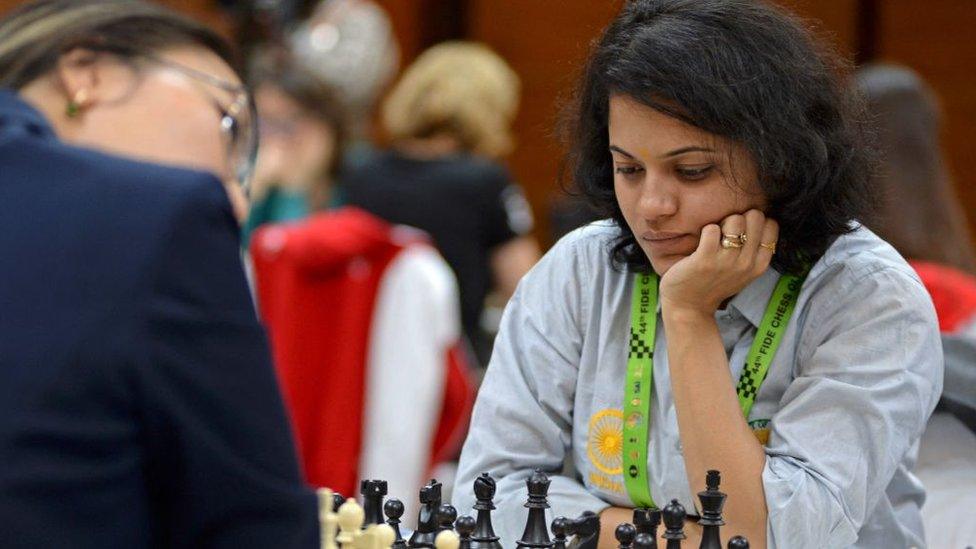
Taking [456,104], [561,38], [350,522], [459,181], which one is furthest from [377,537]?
[561,38]

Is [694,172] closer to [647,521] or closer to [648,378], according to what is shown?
[648,378]

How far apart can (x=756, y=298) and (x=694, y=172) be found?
0.20m

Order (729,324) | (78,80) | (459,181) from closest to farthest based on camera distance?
(78,80), (729,324), (459,181)

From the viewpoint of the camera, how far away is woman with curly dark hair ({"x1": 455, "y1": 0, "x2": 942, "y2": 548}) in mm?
1691

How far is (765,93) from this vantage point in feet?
5.60

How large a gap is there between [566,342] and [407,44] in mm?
4957

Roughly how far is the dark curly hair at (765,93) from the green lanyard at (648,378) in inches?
2.0

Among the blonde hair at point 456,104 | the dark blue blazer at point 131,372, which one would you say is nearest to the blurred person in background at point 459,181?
the blonde hair at point 456,104

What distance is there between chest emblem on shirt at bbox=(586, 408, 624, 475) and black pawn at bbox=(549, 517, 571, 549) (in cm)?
27

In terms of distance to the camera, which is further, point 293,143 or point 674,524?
point 293,143

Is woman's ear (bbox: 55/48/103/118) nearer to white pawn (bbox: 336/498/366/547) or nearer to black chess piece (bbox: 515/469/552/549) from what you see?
white pawn (bbox: 336/498/366/547)

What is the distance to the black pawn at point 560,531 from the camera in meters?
1.53

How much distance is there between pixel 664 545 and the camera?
1.67 m

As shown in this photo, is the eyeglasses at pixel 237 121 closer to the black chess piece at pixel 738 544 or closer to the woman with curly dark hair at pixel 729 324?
the woman with curly dark hair at pixel 729 324
